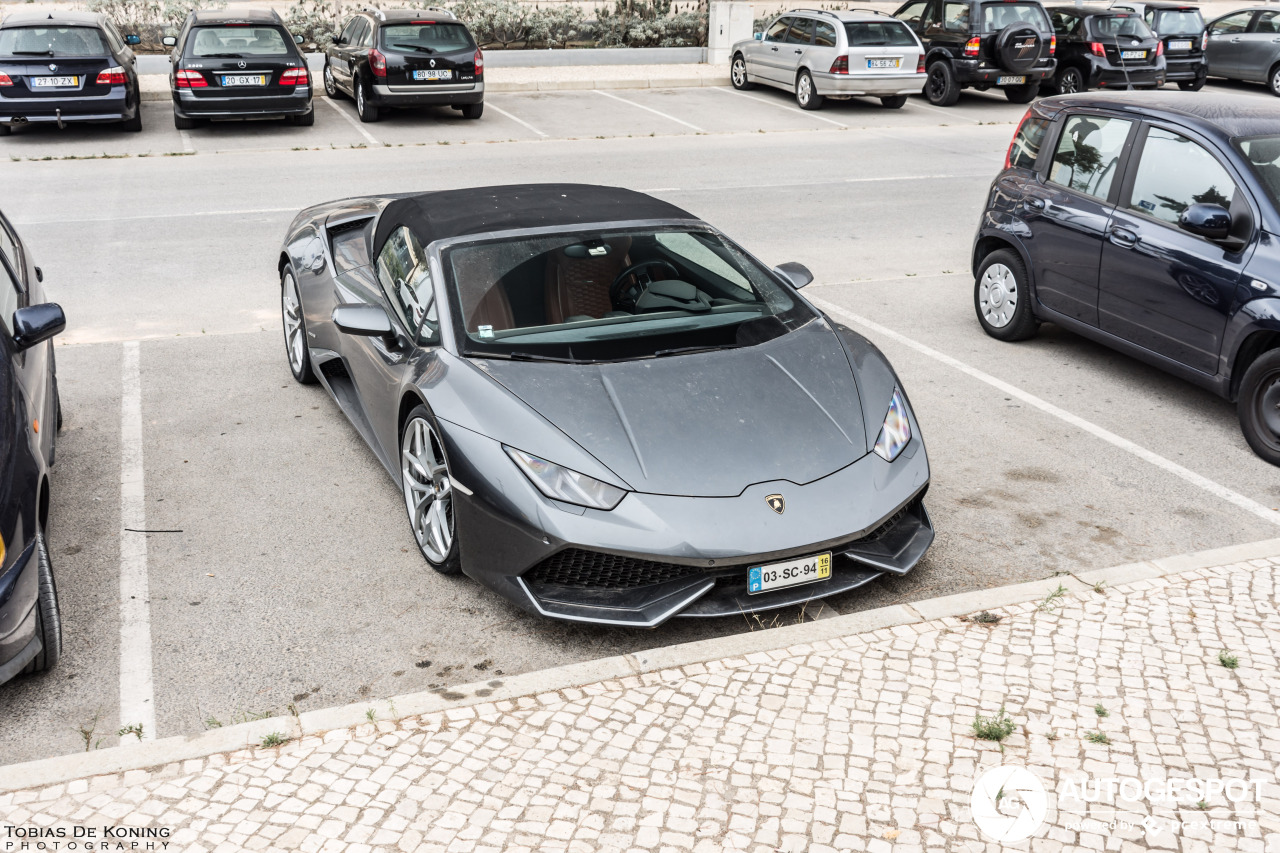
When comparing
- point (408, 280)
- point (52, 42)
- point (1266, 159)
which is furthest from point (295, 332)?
point (52, 42)

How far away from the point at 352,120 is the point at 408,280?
578 inches

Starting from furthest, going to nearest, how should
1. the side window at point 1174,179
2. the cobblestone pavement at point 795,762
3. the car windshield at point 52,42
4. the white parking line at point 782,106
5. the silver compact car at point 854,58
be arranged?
the silver compact car at point 854,58, the white parking line at point 782,106, the car windshield at point 52,42, the side window at point 1174,179, the cobblestone pavement at point 795,762

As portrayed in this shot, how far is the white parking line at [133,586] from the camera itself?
4.02m

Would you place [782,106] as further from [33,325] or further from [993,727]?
[993,727]

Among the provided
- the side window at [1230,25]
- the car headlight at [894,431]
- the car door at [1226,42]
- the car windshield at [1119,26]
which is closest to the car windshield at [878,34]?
the car windshield at [1119,26]

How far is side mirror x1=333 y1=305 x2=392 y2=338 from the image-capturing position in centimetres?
527

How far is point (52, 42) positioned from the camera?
16219mm

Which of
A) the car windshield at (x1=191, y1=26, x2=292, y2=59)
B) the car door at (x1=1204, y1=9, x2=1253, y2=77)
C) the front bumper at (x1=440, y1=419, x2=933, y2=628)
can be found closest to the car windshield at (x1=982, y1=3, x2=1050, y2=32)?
the car door at (x1=1204, y1=9, x2=1253, y2=77)

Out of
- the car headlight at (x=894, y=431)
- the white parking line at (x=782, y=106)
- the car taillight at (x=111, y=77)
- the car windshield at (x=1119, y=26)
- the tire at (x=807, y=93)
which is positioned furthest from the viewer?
the car windshield at (x=1119, y=26)

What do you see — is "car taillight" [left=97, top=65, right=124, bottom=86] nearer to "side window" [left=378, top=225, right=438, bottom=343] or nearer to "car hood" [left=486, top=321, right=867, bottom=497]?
"side window" [left=378, top=225, right=438, bottom=343]

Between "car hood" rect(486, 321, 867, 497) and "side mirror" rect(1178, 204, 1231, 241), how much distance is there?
2.59 metres

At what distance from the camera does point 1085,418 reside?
6.84 meters

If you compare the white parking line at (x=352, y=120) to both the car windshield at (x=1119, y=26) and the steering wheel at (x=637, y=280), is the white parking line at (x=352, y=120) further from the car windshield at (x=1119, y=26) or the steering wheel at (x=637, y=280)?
the car windshield at (x=1119, y=26)

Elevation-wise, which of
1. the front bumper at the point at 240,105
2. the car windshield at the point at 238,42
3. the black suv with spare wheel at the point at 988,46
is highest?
the black suv with spare wheel at the point at 988,46
